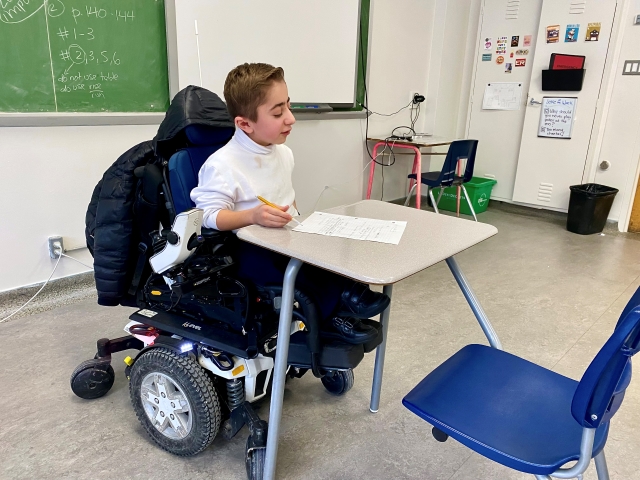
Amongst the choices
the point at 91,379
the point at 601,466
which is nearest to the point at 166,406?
the point at 91,379

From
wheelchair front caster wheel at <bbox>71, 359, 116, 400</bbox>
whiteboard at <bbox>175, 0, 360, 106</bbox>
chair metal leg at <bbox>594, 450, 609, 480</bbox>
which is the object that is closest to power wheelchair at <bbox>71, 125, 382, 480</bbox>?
wheelchair front caster wheel at <bbox>71, 359, 116, 400</bbox>

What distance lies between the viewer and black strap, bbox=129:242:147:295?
1438 mm

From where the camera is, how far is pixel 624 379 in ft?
2.61

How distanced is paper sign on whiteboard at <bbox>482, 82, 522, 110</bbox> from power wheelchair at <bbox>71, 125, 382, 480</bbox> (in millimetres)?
3813

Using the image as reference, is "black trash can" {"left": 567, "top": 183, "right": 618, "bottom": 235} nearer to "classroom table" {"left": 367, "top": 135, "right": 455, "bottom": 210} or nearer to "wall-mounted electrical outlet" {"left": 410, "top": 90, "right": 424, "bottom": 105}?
"classroom table" {"left": 367, "top": 135, "right": 455, "bottom": 210}

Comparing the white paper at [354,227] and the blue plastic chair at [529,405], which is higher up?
the white paper at [354,227]

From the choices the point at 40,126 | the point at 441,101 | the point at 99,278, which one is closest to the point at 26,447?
the point at 99,278

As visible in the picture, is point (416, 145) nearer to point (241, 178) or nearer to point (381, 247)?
point (241, 178)

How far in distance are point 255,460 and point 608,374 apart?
0.96 m

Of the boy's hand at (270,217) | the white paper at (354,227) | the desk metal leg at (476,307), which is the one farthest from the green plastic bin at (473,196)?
the boy's hand at (270,217)

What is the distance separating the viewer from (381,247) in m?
1.11

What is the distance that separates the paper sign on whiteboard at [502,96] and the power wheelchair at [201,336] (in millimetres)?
3813

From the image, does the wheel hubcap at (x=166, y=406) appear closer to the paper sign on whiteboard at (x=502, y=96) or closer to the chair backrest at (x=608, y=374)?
the chair backrest at (x=608, y=374)

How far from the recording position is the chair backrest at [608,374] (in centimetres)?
72
